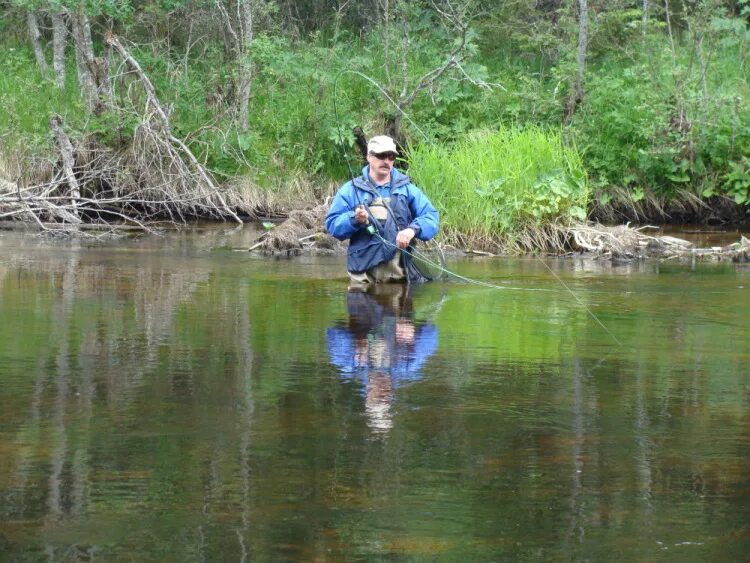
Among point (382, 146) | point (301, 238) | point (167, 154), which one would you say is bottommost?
point (301, 238)

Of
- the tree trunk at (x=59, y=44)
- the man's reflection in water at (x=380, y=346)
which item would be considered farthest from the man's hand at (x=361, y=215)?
the tree trunk at (x=59, y=44)

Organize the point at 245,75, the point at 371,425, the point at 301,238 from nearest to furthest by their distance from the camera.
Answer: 1. the point at 371,425
2. the point at 301,238
3. the point at 245,75

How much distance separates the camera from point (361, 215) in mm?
10305

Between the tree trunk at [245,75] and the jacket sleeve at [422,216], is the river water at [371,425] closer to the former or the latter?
the jacket sleeve at [422,216]

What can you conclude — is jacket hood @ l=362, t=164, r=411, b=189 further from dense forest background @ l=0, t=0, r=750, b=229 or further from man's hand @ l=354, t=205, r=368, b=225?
dense forest background @ l=0, t=0, r=750, b=229

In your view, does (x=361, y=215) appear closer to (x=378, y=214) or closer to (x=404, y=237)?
(x=404, y=237)

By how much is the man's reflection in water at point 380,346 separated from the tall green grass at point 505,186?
14.1 ft

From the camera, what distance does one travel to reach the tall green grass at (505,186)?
48.2ft

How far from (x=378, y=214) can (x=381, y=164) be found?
0.41 metres

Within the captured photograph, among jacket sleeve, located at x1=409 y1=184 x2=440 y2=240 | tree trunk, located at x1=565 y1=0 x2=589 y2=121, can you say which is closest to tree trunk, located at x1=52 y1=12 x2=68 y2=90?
tree trunk, located at x1=565 y1=0 x2=589 y2=121

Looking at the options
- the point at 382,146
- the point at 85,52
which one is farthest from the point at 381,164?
the point at 85,52

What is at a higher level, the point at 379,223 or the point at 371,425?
the point at 379,223

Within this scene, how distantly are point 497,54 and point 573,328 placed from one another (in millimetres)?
14711

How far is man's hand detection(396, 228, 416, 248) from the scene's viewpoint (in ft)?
33.9
